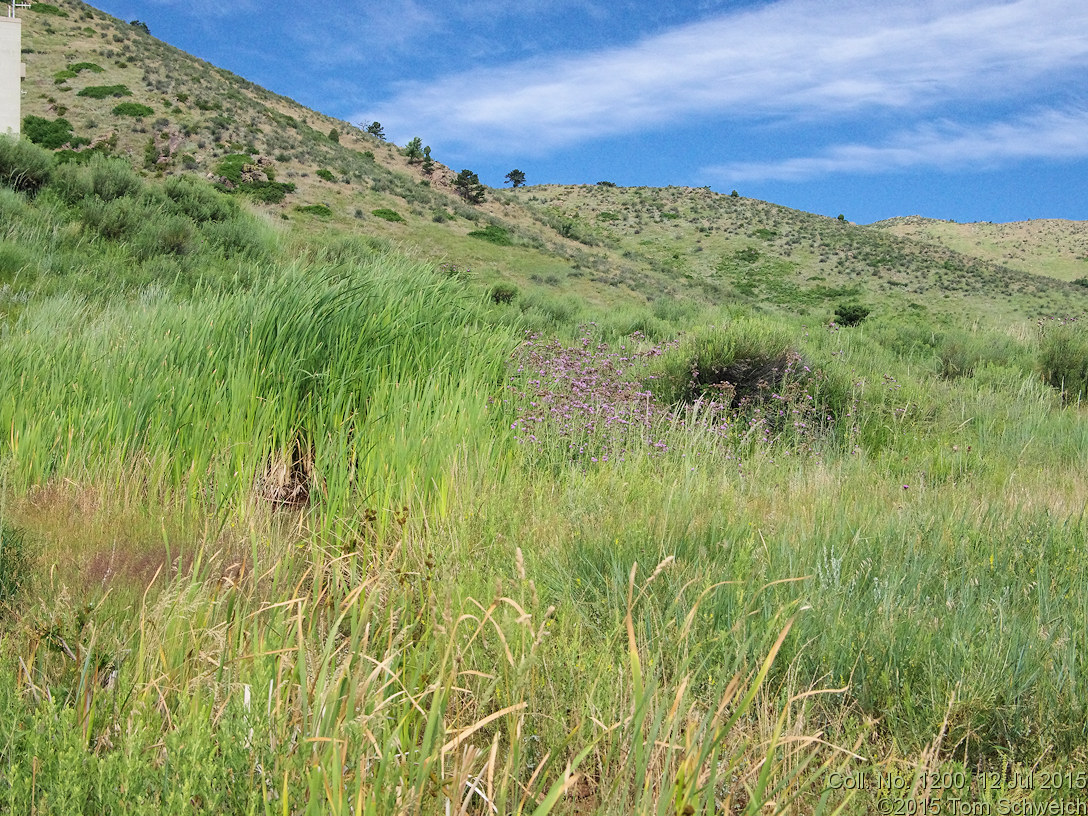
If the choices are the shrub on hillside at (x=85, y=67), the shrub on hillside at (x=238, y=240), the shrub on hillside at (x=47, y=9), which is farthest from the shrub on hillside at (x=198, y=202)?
the shrub on hillside at (x=47, y=9)

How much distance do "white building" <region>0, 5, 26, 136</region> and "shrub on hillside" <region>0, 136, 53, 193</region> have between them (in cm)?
931

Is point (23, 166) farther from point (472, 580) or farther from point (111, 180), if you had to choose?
point (472, 580)

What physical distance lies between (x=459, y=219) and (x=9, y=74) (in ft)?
51.7

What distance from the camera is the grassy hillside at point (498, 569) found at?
143 centimetres

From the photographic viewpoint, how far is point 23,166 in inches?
503

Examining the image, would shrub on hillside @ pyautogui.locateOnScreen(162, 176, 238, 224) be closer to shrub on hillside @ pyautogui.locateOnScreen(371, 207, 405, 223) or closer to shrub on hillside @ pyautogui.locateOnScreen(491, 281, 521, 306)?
shrub on hillside @ pyautogui.locateOnScreen(491, 281, 521, 306)

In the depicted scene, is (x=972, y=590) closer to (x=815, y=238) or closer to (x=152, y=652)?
(x=152, y=652)

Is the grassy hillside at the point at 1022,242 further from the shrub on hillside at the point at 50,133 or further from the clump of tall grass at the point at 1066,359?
the shrub on hillside at the point at 50,133

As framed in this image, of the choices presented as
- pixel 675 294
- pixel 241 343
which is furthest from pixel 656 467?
pixel 675 294

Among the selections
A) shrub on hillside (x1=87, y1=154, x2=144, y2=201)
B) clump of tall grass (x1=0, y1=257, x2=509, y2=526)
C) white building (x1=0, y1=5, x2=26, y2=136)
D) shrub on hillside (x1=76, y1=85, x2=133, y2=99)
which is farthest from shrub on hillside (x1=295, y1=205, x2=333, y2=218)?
clump of tall grass (x1=0, y1=257, x2=509, y2=526)

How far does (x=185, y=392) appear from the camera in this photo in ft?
12.8

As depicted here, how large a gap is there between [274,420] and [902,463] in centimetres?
418

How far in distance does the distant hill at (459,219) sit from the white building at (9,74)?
3.54 meters

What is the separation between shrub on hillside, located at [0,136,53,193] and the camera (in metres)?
12.6
